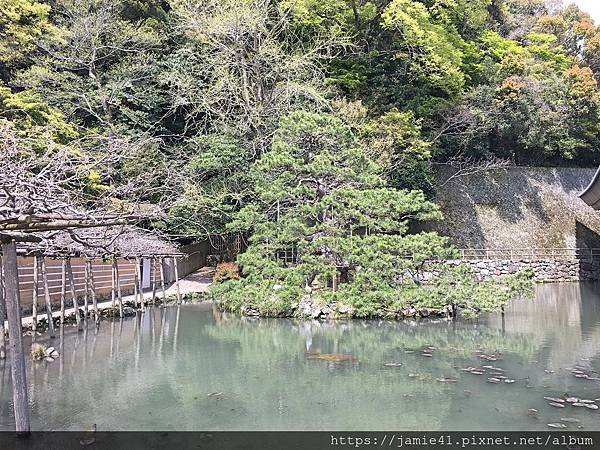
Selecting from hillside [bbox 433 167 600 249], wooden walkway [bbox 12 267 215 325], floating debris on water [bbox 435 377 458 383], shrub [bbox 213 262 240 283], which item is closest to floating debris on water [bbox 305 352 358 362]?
floating debris on water [bbox 435 377 458 383]

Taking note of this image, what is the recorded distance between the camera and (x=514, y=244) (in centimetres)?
2497

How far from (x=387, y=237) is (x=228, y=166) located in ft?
28.5

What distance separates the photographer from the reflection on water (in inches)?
245

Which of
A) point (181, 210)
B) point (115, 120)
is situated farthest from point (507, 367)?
point (115, 120)

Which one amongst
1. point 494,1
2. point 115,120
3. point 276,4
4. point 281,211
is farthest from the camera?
point 494,1

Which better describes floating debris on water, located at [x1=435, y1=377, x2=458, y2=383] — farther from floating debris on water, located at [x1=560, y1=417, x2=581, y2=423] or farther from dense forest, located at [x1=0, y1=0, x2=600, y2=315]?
dense forest, located at [x1=0, y1=0, x2=600, y2=315]

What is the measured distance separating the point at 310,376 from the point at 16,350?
4.30 m

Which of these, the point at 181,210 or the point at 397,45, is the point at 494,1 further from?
the point at 181,210

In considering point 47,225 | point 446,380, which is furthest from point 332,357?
point 47,225

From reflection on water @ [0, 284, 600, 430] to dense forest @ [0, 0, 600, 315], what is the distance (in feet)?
7.54

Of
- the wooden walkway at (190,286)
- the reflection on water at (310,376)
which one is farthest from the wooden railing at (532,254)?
the wooden walkway at (190,286)

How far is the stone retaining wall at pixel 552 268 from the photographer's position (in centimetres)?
2273

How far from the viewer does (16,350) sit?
5559 mm

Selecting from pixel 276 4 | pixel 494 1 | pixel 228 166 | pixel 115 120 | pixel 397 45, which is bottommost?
pixel 228 166
